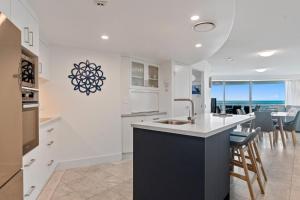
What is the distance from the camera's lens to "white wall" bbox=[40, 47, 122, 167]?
338cm

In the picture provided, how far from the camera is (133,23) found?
2447 millimetres

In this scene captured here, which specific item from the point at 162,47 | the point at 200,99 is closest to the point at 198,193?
the point at 162,47

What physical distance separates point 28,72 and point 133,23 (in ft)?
4.20

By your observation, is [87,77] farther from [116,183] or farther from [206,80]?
[206,80]

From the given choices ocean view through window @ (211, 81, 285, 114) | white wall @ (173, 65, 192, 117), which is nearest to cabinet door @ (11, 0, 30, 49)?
white wall @ (173, 65, 192, 117)

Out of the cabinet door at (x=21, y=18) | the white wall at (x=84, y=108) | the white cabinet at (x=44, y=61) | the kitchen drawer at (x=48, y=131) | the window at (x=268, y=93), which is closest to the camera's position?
the cabinet door at (x=21, y=18)

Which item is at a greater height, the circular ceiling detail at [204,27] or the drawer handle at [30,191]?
the circular ceiling detail at [204,27]

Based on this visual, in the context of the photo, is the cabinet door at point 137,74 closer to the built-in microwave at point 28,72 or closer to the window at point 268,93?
the built-in microwave at point 28,72

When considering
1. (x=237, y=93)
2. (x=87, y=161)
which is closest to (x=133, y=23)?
(x=87, y=161)

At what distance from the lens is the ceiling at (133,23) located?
1986 mm

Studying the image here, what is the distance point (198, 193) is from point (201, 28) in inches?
76.6

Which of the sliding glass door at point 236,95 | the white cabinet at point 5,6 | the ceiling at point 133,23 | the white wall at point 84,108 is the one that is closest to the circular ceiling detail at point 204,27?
the ceiling at point 133,23

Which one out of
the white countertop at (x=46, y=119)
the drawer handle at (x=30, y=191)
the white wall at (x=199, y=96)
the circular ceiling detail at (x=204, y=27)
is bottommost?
the drawer handle at (x=30, y=191)

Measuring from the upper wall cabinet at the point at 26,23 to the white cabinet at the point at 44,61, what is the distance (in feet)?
2.39
